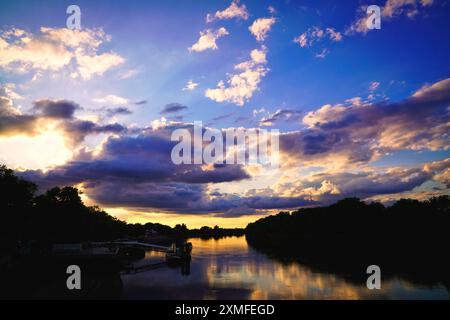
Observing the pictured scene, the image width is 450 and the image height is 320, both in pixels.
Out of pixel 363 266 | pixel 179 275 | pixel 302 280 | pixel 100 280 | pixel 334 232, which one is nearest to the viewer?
pixel 100 280

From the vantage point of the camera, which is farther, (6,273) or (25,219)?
(25,219)

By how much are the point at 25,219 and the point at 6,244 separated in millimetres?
10130

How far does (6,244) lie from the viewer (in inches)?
3044

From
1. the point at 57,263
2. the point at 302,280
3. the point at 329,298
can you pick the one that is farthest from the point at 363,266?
the point at 57,263
